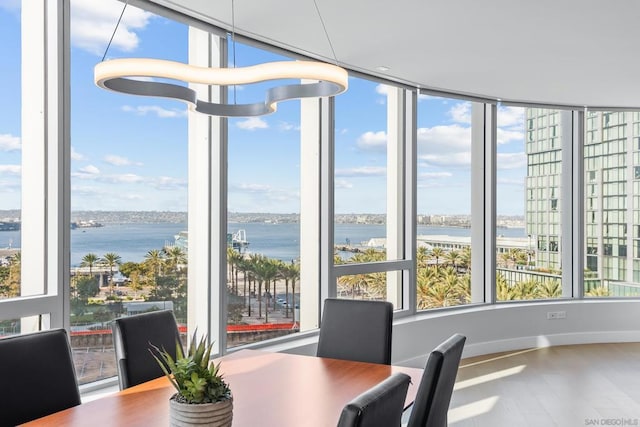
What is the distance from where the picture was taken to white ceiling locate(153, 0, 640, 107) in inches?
143

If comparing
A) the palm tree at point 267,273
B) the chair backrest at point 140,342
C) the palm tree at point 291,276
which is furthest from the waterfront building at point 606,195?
the chair backrest at point 140,342

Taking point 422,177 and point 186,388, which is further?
point 422,177

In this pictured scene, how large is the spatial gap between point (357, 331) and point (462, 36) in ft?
7.77

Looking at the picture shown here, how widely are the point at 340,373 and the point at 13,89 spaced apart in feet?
7.57

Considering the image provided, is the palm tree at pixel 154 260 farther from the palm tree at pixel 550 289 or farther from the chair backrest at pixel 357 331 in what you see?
the palm tree at pixel 550 289

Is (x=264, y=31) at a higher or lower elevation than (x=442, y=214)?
higher

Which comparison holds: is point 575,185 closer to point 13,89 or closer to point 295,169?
point 295,169

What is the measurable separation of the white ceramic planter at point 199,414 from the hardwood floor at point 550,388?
2678 mm

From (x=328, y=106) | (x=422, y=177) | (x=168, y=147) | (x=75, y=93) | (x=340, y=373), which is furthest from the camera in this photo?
(x=422, y=177)

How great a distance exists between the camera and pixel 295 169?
4.84 meters

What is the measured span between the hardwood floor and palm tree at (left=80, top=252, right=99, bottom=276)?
8.68 feet

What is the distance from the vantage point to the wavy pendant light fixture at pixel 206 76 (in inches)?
87.8

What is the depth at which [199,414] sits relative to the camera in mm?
1781

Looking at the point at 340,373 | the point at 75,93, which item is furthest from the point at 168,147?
the point at 340,373
